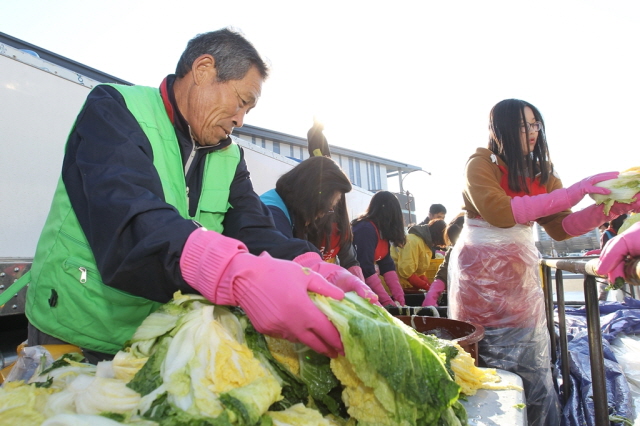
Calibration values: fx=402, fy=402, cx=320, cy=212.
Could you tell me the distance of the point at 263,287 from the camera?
1214 millimetres

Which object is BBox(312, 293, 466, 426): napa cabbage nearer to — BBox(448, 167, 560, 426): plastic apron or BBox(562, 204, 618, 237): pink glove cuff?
BBox(448, 167, 560, 426): plastic apron

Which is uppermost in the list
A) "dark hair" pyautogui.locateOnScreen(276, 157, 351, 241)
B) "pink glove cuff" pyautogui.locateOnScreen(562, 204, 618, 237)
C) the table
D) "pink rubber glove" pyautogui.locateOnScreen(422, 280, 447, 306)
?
"dark hair" pyautogui.locateOnScreen(276, 157, 351, 241)

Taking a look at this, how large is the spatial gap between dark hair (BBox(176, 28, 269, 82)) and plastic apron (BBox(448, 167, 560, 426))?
7.61 ft

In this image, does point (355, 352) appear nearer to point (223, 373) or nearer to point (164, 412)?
point (223, 373)

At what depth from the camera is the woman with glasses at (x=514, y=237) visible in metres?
2.98

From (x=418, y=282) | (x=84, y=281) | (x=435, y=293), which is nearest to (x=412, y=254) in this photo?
(x=418, y=282)

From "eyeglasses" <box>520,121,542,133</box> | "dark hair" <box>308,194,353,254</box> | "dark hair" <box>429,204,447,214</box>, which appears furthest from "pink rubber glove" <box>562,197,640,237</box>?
"dark hair" <box>429,204,447,214</box>

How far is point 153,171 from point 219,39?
31.1 inches

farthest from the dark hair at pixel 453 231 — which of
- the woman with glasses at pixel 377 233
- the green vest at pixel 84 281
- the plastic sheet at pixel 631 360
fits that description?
the green vest at pixel 84 281

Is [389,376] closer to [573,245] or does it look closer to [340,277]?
[340,277]

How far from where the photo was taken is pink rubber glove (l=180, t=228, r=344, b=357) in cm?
120

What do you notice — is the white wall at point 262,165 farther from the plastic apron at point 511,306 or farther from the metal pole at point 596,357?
the metal pole at point 596,357

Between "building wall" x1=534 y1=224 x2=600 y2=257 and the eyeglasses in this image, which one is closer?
the eyeglasses

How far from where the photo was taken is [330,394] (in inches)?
56.0
